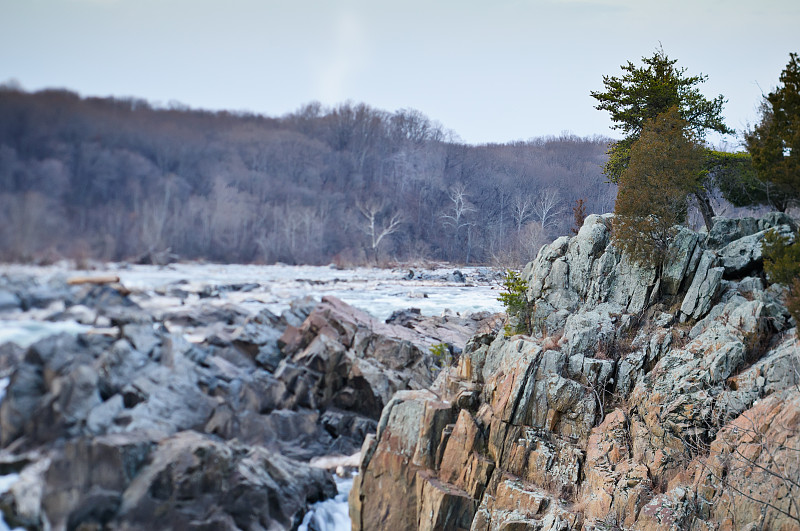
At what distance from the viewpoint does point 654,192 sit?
30.5ft

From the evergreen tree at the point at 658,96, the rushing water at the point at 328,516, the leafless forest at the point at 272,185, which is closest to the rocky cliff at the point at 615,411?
the rushing water at the point at 328,516

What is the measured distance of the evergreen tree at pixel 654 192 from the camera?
917 cm

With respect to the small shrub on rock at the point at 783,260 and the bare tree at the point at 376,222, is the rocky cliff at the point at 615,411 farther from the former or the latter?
the bare tree at the point at 376,222

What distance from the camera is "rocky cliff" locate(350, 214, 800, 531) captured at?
19.8 ft

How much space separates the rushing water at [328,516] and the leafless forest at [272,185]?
6.95 metres

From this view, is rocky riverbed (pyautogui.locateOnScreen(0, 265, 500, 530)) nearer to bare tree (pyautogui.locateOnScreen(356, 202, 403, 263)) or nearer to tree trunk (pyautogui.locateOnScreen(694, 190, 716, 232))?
bare tree (pyautogui.locateOnScreen(356, 202, 403, 263))

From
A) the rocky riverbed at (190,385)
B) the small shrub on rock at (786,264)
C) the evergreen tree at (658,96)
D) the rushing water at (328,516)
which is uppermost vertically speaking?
the evergreen tree at (658,96)

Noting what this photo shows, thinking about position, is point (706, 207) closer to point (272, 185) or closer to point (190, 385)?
point (190, 385)

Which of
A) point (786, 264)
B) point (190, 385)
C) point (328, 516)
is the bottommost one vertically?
Result: point (328, 516)

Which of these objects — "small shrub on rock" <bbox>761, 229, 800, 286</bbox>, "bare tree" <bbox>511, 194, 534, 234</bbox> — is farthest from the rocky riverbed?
"small shrub on rock" <bbox>761, 229, 800, 286</bbox>

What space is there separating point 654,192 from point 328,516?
9859 millimetres

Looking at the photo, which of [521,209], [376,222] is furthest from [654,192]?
[376,222]

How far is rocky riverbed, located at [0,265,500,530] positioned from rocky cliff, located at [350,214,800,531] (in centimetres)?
257

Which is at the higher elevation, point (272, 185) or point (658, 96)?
point (658, 96)
